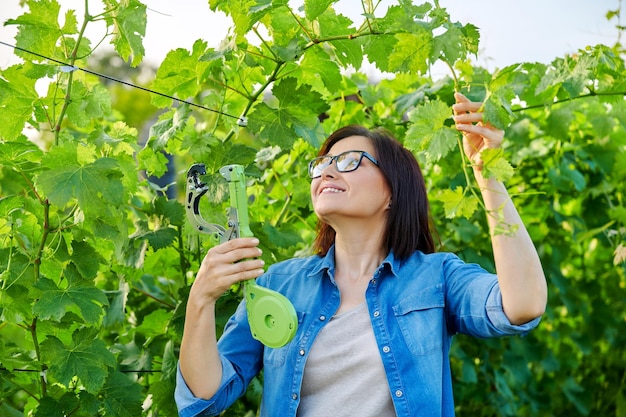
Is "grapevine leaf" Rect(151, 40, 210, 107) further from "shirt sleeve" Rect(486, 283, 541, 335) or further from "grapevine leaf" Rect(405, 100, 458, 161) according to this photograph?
"shirt sleeve" Rect(486, 283, 541, 335)

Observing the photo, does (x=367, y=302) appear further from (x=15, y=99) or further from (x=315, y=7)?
(x=15, y=99)

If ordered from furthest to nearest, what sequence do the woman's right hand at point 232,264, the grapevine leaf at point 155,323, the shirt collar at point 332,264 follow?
the grapevine leaf at point 155,323 → the shirt collar at point 332,264 → the woman's right hand at point 232,264

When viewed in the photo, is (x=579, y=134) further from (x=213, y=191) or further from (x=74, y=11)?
(x=74, y=11)

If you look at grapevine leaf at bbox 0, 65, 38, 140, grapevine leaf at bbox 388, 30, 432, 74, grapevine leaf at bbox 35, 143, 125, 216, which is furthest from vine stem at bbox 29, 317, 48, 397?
grapevine leaf at bbox 388, 30, 432, 74

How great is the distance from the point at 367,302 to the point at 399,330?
98 millimetres

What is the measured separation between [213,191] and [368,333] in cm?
58

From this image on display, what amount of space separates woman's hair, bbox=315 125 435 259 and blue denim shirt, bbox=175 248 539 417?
0.18 ft

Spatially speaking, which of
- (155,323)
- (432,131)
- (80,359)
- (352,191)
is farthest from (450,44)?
(155,323)

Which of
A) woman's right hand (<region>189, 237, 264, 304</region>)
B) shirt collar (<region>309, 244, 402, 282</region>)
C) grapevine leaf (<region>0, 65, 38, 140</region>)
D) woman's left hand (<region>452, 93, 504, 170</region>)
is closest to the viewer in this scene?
woman's right hand (<region>189, 237, 264, 304</region>)

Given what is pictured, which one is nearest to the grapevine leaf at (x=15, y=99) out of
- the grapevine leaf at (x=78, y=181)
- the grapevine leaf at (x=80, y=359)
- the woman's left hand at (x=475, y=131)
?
the grapevine leaf at (x=78, y=181)

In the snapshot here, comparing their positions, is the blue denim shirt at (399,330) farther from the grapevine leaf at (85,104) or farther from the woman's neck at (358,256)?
the grapevine leaf at (85,104)

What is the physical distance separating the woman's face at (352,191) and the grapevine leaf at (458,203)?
26 cm

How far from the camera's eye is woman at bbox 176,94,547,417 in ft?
5.76

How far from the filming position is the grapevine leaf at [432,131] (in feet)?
5.98
